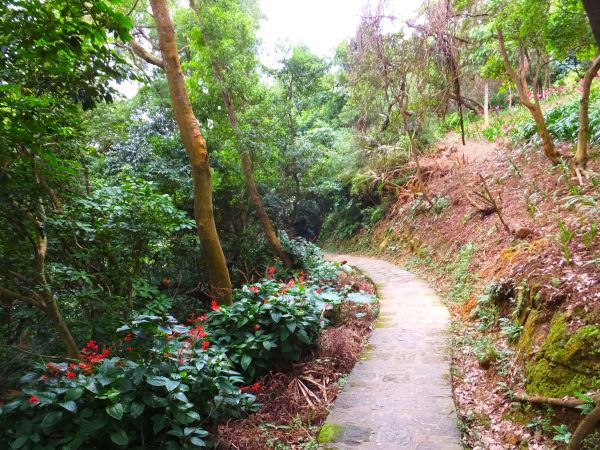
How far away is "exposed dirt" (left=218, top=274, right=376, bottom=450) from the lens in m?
3.13

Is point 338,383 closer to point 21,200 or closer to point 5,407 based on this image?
point 5,407

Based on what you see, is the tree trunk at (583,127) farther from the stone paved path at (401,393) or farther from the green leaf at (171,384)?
the green leaf at (171,384)

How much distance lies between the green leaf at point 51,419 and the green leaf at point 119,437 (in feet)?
1.13

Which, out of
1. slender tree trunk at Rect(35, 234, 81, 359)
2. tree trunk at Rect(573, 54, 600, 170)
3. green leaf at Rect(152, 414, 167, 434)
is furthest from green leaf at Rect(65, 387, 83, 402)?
tree trunk at Rect(573, 54, 600, 170)

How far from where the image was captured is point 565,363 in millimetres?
2705

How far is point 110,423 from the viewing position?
2.46 m

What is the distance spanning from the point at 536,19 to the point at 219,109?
20.6 feet

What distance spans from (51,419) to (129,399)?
45 cm

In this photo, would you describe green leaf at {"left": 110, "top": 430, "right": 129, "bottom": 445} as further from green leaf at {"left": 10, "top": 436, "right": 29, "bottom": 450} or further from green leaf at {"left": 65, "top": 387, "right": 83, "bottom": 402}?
green leaf at {"left": 10, "top": 436, "right": 29, "bottom": 450}

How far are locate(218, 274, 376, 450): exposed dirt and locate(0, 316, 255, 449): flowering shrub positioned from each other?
36cm

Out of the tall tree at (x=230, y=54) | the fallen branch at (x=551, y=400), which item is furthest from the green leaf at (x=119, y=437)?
the tall tree at (x=230, y=54)

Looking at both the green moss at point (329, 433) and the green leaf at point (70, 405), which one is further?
the green moss at point (329, 433)

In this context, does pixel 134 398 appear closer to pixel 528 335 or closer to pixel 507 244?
pixel 528 335

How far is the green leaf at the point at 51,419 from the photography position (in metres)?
2.28
